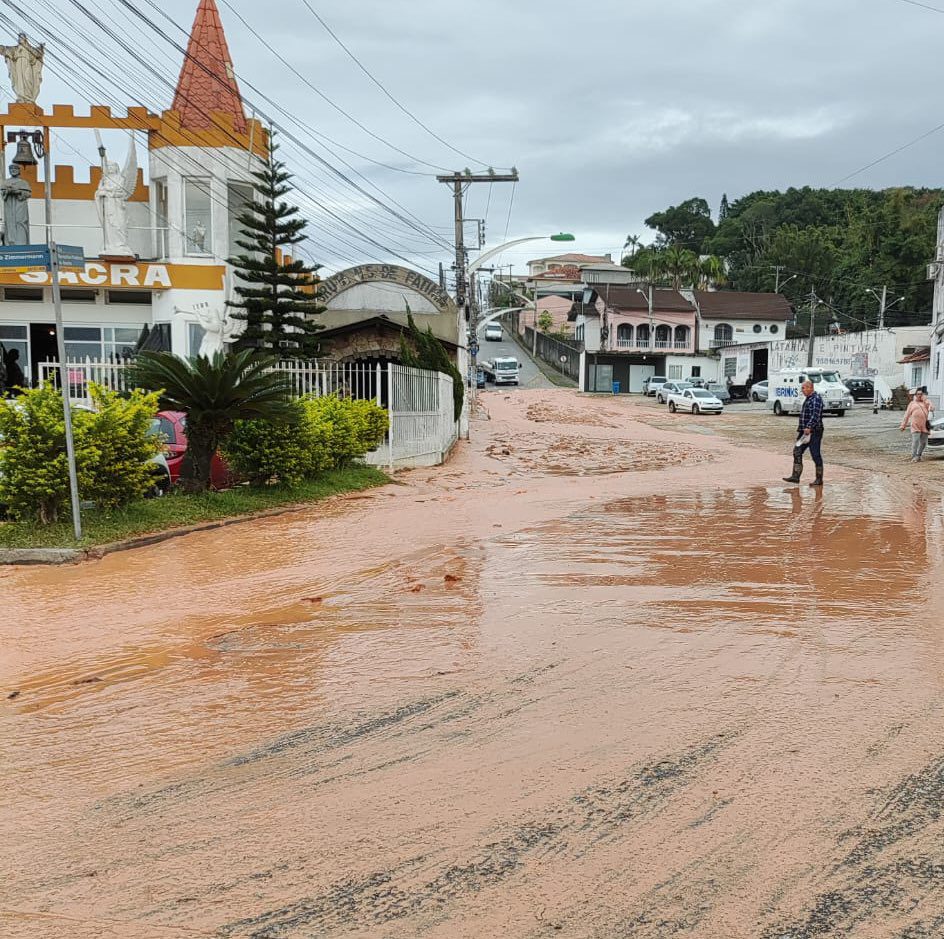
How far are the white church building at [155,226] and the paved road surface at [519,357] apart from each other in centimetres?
4197

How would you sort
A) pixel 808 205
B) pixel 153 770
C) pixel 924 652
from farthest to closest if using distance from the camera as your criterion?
pixel 808 205, pixel 924 652, pixel 153 770

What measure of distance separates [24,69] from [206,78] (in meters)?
4.77

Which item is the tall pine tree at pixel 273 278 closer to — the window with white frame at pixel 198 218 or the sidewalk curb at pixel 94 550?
the window with white frame at pixel 198 218

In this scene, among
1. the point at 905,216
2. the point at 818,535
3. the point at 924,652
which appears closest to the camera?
the point at 924,652

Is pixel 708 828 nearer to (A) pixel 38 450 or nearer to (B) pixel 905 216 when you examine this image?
(A) pixel 38 450

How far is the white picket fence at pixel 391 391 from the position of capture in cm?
1797

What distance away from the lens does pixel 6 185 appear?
1037 inches

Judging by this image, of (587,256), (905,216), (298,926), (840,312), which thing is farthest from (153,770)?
(587,256)

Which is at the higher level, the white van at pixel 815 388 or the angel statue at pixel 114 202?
the angel statue at pixel 114 202

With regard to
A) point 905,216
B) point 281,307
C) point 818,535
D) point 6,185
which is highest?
point 905,216

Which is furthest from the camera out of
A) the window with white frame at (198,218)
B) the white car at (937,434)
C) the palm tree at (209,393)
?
the window with white frame at (198,218)

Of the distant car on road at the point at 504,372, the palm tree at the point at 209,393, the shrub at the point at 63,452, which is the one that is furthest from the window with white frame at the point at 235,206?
the distant car on road at the point at 504,372

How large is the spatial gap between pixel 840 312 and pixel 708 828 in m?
82.1

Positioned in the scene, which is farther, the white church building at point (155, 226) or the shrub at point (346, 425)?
the white church building at point (155, 226)
